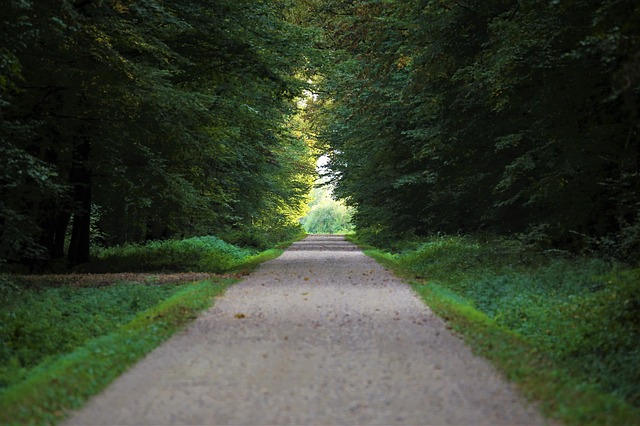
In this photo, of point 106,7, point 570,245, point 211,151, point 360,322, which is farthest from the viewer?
point 211,151

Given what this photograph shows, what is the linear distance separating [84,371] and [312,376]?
2.24 m

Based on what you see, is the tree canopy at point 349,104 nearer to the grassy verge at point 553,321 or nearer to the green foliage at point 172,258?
the grassy verge at point 553,321

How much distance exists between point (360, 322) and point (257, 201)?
2556 centimetres

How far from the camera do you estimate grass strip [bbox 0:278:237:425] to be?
18.9 ft

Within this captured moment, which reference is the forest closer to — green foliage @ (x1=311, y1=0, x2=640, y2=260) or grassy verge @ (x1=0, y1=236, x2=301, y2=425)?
green foliage @ (x1=311, y1=0, x2=640, y2=260)

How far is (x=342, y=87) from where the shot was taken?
29.4m

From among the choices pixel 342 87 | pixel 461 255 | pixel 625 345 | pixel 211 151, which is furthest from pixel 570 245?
pixel 342 87

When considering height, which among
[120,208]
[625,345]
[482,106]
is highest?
[482,106]

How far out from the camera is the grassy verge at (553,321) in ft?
20.5

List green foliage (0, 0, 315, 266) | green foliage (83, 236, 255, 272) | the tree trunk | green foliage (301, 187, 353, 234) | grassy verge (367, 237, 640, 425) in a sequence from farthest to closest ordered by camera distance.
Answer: green foliage (301, 187, 353, 234), green foliage (83, 236, 255, 272), the tree trunk, green foliage (0, 0, 315, 266), grassy verge (367, 237, 640, 425)

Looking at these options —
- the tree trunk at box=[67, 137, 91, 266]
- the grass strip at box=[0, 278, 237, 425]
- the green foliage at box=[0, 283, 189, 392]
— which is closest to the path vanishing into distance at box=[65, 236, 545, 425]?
the grass strip at box=[0, 278, 237, 425]

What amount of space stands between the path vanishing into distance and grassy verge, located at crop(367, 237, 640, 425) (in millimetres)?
313

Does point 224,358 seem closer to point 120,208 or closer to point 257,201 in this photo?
point 120,208

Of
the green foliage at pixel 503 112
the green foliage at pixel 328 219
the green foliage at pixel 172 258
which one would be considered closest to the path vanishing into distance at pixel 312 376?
the green foliage at pixel 503 112
